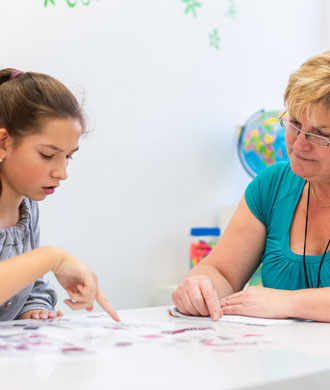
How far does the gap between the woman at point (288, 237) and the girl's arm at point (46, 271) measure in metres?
0.26

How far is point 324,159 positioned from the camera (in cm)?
138

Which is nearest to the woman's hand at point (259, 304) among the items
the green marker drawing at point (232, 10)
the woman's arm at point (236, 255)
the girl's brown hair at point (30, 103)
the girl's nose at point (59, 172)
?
the woman's arm at point (236, 255)

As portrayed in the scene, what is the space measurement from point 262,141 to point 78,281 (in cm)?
180

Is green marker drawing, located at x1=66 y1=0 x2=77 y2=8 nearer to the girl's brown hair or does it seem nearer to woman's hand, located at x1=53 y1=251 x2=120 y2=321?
the girl's brown hair

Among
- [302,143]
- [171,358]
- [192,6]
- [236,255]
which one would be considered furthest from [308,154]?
[192,6]

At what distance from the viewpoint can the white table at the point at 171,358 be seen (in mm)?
611

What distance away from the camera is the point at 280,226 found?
1483mm

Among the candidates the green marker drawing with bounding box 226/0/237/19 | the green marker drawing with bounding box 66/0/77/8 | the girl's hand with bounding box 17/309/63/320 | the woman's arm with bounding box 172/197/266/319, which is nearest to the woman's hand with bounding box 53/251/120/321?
the girl's hand with bounding box 17/309/63/320

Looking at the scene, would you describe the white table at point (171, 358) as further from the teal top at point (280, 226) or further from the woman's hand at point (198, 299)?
the teal top at point (280, 226)

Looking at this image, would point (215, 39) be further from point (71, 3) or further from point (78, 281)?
point (78, 281)

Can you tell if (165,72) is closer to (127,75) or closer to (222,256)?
(127,75)

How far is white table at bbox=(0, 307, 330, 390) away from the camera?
2.00 ft

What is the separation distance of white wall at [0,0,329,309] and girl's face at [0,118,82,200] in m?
0.86

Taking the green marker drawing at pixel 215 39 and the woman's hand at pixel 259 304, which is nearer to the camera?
the woman's hand at pixel 259 304
